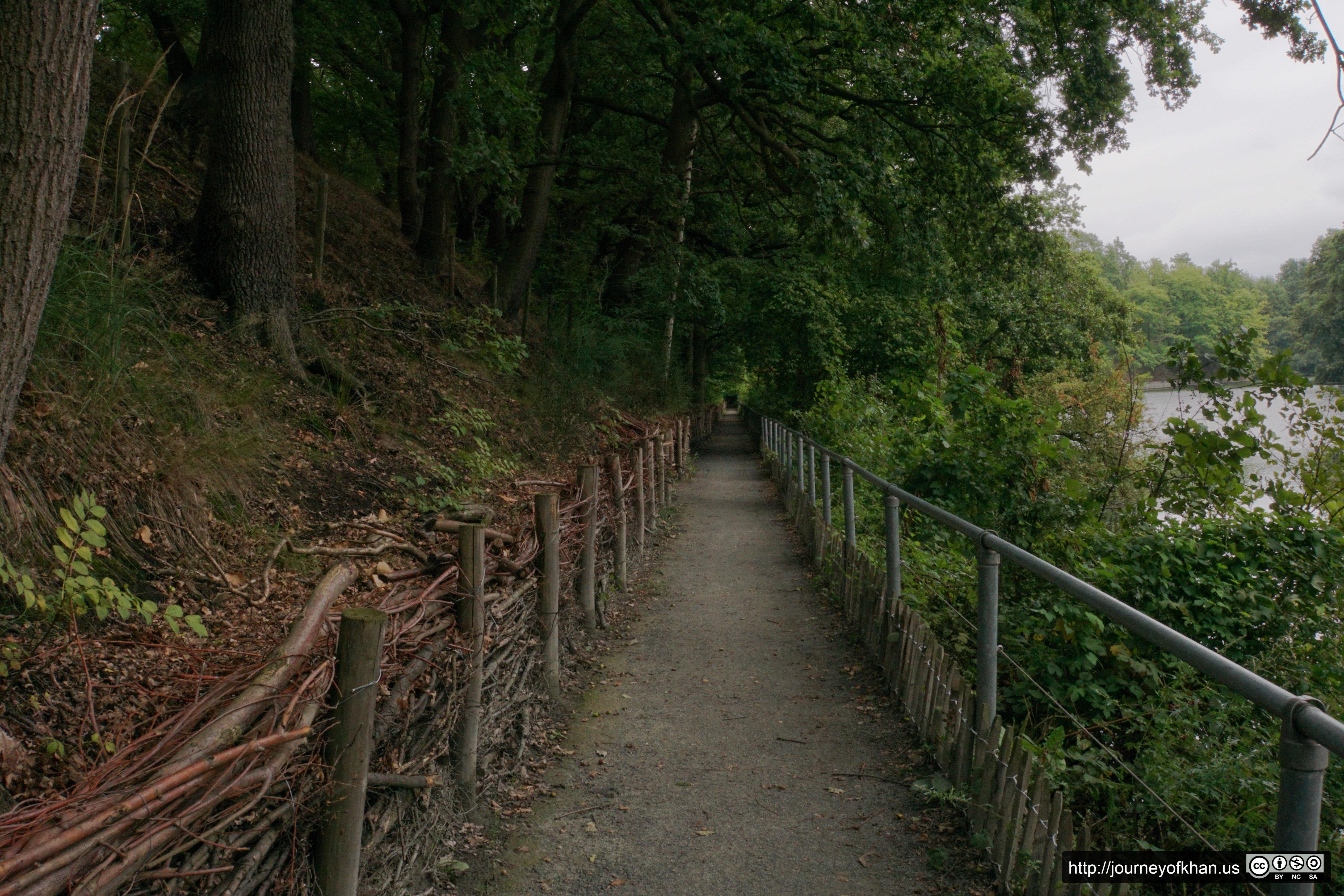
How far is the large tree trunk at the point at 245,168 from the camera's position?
20.8ft

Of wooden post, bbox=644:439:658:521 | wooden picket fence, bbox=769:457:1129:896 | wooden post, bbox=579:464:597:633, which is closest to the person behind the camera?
wooden picket fence, bbox=769:457:1129:896

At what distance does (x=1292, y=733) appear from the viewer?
5.65 feet

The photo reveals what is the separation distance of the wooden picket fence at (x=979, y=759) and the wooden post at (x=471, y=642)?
210cm

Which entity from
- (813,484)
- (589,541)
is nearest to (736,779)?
(589,541)

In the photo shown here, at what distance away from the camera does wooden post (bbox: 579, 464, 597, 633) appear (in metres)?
6.12

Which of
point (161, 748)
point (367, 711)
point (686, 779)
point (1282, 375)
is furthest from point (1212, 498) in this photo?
point (161, 748)

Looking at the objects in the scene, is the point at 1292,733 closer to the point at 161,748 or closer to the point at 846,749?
the point at 161,748

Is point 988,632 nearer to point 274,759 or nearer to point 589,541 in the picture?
point 274,759

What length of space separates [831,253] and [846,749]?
29.3ft

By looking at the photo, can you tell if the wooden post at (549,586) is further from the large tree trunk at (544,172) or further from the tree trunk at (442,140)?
the large tree trunk at (544,172)

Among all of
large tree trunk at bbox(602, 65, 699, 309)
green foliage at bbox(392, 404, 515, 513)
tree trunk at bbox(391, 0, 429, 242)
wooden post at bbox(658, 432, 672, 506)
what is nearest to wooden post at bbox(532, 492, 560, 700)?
green foliage at bbox(392, 404, 515, 513)

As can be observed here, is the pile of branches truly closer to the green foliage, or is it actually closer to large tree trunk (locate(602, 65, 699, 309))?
the green foliage

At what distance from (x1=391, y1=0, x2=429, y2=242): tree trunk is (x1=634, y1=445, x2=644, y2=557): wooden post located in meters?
7.86

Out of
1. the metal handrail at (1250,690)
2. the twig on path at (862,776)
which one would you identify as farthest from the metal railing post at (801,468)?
the metal handrail at (1250,690)
